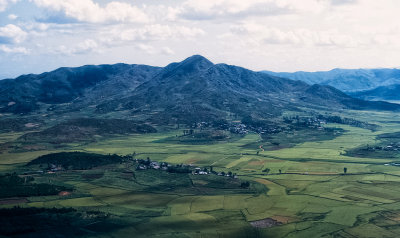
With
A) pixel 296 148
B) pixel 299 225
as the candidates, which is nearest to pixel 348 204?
pixel 299 225

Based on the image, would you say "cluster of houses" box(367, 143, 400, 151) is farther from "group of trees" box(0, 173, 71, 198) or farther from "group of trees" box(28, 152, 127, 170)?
"group of trees" box(0, 173, 71, 198)

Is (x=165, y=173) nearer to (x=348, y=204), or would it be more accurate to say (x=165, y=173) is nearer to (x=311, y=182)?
(x=311, y=182)

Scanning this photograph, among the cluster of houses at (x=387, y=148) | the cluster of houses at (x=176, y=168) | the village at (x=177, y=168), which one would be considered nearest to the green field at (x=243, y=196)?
the village at (x=177, y=168)

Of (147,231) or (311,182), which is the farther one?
(311,182)

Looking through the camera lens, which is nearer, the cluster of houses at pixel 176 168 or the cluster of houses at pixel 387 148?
the cluster of houses at pixel 176 168

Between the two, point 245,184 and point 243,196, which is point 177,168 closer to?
point 245,184

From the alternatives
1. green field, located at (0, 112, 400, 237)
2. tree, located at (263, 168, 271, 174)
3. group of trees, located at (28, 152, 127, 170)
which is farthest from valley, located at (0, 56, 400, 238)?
tree, located at (263, 168, 271, 174)

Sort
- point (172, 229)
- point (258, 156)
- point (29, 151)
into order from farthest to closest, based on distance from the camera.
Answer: point (29, 151) < point (258, 156) < point (172, 229)

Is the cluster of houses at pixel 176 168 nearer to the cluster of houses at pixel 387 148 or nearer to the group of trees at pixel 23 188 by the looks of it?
the group of trees at pixel 23 188
